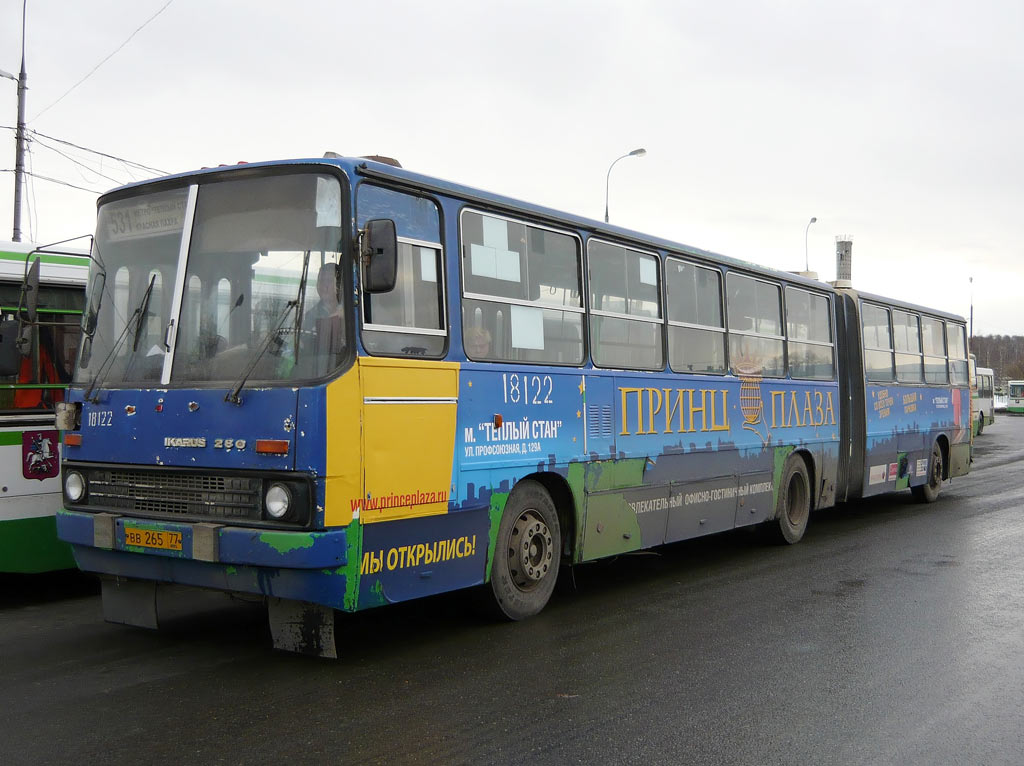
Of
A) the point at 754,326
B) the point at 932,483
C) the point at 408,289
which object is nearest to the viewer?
the point at 408,289

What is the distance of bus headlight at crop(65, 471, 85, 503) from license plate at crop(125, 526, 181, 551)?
616 mm

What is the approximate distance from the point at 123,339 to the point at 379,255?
1977 millimetres

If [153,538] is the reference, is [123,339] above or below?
above

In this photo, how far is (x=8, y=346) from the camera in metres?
7.44

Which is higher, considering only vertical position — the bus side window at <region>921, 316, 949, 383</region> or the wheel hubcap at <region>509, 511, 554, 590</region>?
the bus side window at <region>921, 316, 949, 383</region>

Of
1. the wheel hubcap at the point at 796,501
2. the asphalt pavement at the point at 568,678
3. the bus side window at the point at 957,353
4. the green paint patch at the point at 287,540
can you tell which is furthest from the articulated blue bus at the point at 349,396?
the bus side window at the point at 957,353

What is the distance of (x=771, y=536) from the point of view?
1191 centimetres

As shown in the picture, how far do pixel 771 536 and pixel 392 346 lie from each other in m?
7.11

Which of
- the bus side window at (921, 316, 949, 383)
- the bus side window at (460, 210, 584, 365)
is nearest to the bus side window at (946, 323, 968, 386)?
the bus side window at (921, 316, 949, 383)

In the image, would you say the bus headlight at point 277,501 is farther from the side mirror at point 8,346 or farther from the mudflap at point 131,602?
the side mirror at point 8,346

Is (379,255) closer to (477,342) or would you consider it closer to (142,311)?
(477,342)

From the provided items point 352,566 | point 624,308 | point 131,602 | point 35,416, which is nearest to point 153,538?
point 131,602

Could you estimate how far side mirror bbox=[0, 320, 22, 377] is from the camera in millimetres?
7371

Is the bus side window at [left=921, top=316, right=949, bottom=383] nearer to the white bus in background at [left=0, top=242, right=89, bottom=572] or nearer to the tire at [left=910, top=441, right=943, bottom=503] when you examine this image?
the tire at [left=910, top=441, right=943, bottom=503]
